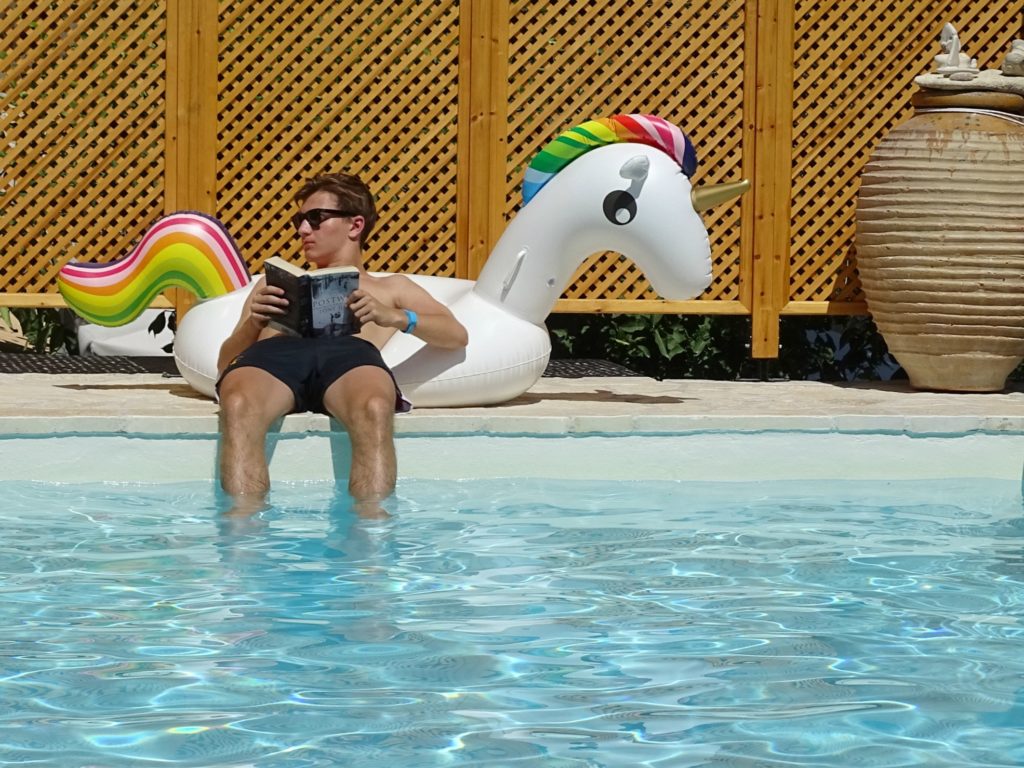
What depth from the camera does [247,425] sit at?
5883mm

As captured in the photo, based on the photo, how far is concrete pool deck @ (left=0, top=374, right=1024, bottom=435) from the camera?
6156 millimetres

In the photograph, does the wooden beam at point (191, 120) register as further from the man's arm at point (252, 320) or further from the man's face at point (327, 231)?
the man's face at point (327, 231)

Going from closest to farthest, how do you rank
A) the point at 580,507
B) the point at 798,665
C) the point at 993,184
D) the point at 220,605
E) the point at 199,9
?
the point at 798,665 → the point at 220,605 → the point at 580,507 → the point at 993,184 → the point at 199,9

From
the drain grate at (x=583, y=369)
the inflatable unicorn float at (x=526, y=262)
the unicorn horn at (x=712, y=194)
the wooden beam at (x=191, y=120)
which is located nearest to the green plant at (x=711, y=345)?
the drain grate at (x=583, y=369)

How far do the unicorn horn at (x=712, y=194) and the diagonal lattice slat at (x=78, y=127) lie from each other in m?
2.94

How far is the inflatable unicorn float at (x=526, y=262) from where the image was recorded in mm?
6746

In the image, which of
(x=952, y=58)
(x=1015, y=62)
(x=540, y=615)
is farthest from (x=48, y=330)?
(x=540, y=615)

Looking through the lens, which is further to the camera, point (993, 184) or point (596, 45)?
point (596, 45)

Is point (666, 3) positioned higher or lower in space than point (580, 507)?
higher

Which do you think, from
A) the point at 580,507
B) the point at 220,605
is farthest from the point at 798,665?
the point at 580,507

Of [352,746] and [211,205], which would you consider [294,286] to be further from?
[352,746]

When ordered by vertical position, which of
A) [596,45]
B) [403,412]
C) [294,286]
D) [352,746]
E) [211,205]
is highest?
[596,45]

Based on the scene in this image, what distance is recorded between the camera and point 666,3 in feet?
28.5

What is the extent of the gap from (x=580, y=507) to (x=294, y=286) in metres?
1.29
